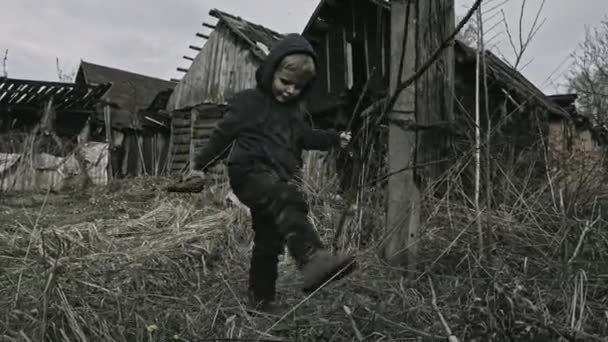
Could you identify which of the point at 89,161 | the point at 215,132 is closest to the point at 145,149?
the point at 89,161

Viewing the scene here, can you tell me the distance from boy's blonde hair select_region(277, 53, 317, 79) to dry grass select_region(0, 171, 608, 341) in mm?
902

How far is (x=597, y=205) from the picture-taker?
2.78 m

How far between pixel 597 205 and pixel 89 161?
1182cm

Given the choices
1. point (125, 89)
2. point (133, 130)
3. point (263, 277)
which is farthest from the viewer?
point (125, 89)

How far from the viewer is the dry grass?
184 centimetres

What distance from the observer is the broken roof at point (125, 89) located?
18.4 metres

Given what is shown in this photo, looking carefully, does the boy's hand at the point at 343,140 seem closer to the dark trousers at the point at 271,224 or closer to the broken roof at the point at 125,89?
the dark trousers at the point at 271,224

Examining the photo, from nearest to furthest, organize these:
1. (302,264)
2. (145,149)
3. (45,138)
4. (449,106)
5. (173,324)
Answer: (302,264) < (173,324) < (449,106) < (45,138) < (145,149)

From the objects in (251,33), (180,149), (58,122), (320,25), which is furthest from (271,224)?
(58,122)

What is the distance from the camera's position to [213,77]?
15.2m

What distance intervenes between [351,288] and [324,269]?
83 cm

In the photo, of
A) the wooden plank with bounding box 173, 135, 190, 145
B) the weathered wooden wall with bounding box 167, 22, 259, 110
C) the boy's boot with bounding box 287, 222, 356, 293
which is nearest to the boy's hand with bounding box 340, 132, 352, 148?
the boy's boot with bounding box 287, 222, 356, 293

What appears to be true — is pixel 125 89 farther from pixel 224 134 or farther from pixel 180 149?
pixel 224 134

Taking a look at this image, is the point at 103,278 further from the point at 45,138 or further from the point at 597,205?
the point at 45,138
